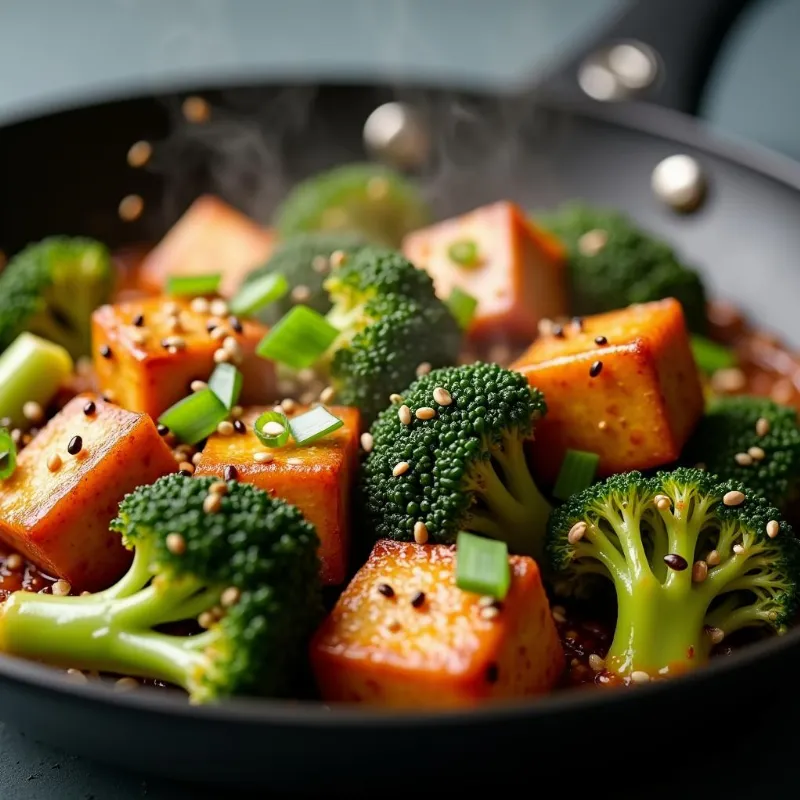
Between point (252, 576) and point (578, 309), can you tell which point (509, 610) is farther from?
point (578, 309)

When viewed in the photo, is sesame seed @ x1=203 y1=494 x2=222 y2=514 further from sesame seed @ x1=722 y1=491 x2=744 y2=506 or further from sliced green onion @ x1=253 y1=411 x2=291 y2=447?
sesame seed @ x1=722 y1=491 x2=744 y2=506

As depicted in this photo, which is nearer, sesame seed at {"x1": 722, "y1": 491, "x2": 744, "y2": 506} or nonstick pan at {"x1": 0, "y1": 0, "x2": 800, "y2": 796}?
sesame seed at {"x1": 722, "y1": 491, "x2": 744, "y2": 506}

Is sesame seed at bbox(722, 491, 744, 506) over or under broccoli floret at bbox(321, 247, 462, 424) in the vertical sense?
under

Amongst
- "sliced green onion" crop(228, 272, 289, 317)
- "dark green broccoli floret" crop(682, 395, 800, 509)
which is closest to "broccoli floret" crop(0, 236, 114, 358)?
"sliced green onion" crop(228, 272, 289, 317)

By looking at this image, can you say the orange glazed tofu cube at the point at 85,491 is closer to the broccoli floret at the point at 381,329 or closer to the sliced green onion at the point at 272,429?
the sliced green onion at the point at 272,429

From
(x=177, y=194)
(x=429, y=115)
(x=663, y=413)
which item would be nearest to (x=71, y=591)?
(x=663, y=413)

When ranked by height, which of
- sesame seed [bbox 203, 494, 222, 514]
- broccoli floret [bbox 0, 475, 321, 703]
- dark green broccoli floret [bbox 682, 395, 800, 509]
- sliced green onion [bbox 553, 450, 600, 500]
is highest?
sesame seed [bbox 203, 494, 222, 514]

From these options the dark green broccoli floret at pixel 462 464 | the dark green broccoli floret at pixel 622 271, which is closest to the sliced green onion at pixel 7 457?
the dark green broccoli floret at pixel 462 464

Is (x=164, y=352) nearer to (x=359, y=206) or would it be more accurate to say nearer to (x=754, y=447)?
(x=359, y=206)
